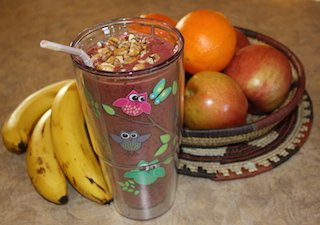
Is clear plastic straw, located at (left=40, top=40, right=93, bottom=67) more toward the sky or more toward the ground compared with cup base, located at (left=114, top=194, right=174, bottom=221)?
more toward the sky

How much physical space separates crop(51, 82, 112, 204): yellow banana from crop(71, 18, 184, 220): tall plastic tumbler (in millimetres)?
27

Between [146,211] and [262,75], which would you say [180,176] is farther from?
[262,75]

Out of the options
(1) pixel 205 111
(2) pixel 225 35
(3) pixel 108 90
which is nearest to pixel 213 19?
(2) pixel 225 35

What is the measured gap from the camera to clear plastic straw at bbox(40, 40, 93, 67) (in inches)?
16.5

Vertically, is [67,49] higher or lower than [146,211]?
higher

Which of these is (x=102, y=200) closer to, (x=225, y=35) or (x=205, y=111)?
(x=205, y=111)

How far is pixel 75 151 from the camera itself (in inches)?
23.2

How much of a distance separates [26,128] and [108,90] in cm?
30

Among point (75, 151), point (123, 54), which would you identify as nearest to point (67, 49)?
point (123, 54)

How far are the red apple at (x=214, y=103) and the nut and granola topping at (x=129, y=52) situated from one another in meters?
0.13

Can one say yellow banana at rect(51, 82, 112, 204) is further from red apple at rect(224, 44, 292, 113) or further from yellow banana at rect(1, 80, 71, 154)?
red apple at rect(224, 44, 292, 113)

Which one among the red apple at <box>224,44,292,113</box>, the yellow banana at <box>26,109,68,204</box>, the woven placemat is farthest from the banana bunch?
the red apple at <box>224,44,292,113</box>

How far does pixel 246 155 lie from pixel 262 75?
5.4 inches

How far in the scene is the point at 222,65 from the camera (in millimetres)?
664
